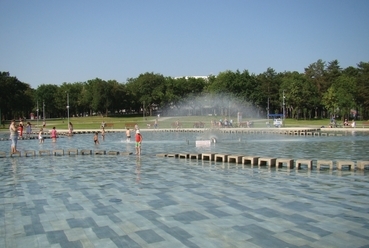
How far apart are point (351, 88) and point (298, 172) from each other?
8692 cm

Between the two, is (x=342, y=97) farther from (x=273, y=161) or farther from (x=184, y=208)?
(x=184, y=208)

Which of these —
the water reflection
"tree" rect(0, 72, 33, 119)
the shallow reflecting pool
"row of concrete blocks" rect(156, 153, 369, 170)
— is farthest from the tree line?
the shallow reflecting pool

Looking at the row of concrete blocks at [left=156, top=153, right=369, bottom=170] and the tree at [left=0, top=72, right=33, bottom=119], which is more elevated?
the tree at [left=0, top=72, right=33, bottom=119]

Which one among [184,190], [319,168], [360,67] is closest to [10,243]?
[184,190]

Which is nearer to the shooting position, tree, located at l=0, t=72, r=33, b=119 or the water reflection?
the water reflection

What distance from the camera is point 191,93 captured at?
13538 centimetres

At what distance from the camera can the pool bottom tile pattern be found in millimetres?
8281

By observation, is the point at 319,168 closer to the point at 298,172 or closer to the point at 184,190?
the point at 298,172

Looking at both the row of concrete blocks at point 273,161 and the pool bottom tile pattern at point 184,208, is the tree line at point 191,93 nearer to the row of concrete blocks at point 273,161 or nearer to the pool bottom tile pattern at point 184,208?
the row of concrete blocks at point 273,161

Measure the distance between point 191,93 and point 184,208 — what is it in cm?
12520

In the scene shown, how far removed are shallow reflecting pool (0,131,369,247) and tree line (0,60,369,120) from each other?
3604 inches

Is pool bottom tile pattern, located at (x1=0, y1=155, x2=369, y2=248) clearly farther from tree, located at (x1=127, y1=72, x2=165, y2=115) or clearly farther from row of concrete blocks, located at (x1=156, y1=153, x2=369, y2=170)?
tree, located at (x1=127, y1=72, x2=165, y2=115)

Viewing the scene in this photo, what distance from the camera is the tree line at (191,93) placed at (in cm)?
10606

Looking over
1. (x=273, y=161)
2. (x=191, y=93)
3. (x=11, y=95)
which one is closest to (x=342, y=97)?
(x=191, y=93)
